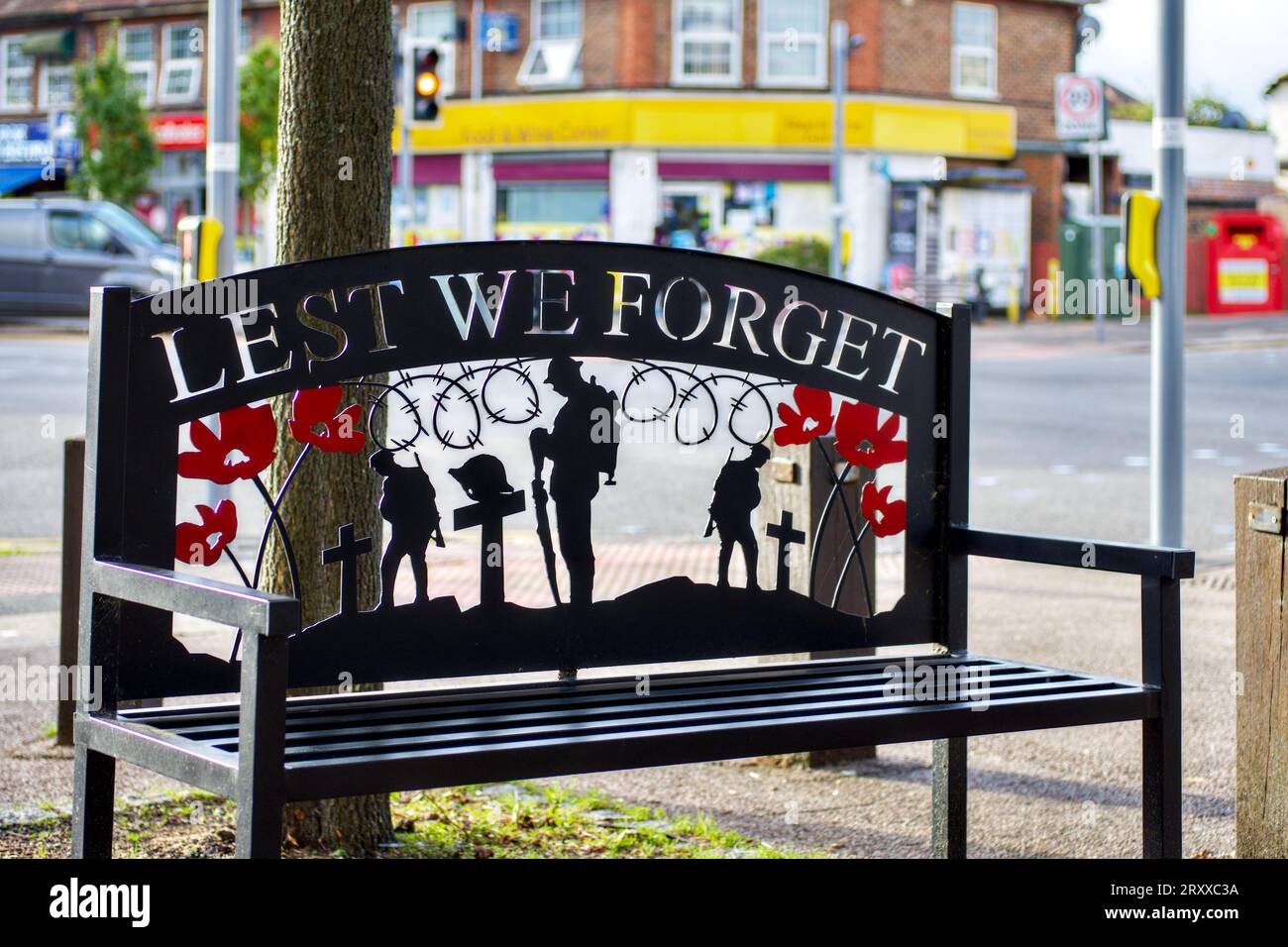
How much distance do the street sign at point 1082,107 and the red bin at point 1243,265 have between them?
8889mm

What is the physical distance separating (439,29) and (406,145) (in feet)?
31.2

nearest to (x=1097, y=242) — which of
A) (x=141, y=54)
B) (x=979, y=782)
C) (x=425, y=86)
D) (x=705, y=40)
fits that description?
(x=705, y=40)

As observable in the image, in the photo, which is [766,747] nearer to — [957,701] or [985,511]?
[957,701]

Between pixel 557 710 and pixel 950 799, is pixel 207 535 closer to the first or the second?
pixel 557 710

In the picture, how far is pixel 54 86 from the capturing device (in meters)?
42.2

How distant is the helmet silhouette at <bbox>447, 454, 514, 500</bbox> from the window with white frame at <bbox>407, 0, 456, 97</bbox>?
33915 millimetres

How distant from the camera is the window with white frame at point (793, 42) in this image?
34469 millimetres

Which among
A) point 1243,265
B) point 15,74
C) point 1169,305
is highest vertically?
point 15,74

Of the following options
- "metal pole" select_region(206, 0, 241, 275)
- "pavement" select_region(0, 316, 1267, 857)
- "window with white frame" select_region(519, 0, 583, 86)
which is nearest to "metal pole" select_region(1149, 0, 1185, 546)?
"pavement" select_region(0, 316, 1267, 857)

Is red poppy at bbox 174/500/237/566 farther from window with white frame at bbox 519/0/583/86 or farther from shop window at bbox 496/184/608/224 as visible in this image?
window with white frame at bbox 519/0/583/86

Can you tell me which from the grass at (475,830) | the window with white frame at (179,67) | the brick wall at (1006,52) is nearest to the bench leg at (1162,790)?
the grass at (475,830)

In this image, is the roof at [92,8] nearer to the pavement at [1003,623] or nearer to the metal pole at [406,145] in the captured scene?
the metal pole at [406,145]

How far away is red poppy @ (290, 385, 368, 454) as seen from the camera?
3133 mm

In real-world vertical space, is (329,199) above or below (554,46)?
below
